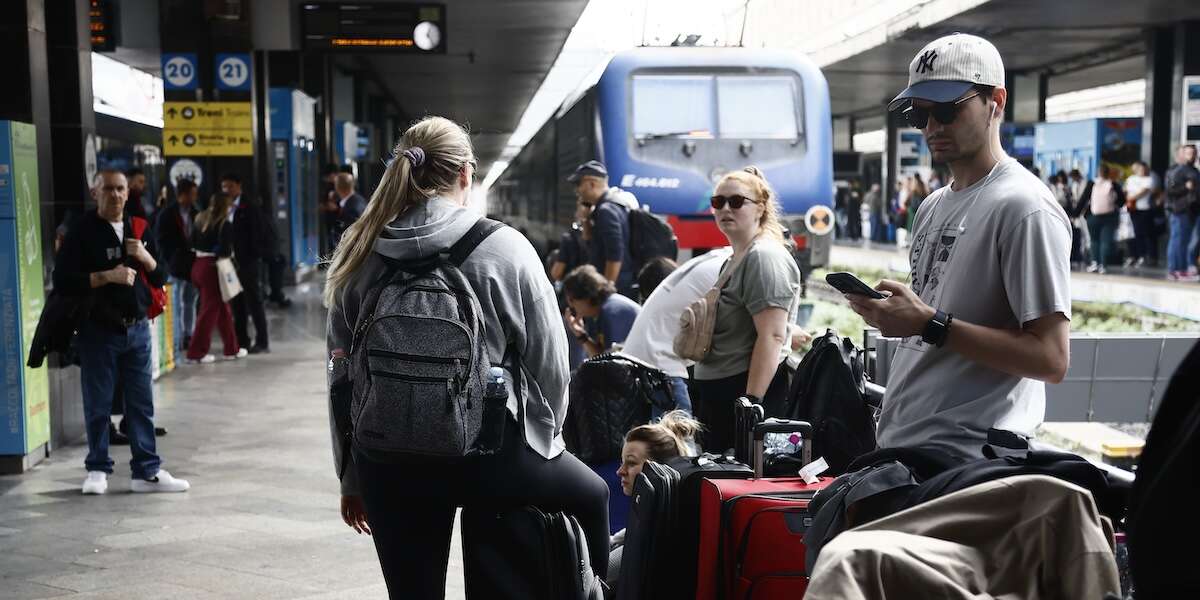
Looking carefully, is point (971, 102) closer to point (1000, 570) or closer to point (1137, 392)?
point (1000, 570)

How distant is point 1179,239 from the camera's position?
20594 mm

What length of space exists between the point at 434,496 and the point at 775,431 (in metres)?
0.96

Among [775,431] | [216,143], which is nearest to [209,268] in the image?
[216,143]

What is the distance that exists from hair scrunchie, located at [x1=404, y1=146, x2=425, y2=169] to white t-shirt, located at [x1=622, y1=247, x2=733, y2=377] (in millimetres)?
2202

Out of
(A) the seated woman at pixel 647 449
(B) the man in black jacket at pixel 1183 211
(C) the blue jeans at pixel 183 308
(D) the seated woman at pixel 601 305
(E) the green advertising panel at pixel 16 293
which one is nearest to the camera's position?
(A) the seated woman at pixel 647 449

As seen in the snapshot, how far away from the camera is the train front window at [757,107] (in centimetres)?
1530

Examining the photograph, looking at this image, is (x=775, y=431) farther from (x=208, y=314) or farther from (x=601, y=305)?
(x=208, y=314)

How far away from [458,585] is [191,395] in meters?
6.14

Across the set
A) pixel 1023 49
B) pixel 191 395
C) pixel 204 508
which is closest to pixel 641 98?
pixel 191 395

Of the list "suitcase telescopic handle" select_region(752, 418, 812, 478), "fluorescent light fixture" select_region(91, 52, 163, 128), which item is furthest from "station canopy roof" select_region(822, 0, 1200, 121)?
"suitcase telescopic handle" select_region(752, 418, 812, 478)

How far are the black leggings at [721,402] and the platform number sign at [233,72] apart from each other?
41.5 ft

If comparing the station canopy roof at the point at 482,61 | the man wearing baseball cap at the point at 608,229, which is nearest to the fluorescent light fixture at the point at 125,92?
the station canopy roof at the point at 482,61

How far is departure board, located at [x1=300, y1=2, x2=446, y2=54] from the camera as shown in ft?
51.6

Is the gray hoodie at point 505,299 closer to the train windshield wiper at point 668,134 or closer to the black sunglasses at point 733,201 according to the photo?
the black sunglasses at point 733,201
